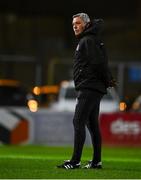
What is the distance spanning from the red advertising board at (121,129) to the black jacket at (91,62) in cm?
1093

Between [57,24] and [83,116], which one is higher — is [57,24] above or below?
above

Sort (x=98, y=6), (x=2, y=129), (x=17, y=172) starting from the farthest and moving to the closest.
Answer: (x=98, y=6) → (x=2, y=129) → (x=17, y=172)

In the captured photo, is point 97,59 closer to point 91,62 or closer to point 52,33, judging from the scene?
point 91,62

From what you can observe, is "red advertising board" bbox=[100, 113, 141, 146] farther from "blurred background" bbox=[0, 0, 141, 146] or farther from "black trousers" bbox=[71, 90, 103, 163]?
"blurred background" bbox=[0, 0, 141, 146]

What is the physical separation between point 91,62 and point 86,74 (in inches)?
6.7

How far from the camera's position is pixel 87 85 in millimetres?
10477

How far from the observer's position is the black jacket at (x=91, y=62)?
34.1 feet

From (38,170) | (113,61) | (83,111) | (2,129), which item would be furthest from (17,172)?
(113,61)

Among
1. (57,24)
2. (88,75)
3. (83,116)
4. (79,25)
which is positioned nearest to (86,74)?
(88,75)

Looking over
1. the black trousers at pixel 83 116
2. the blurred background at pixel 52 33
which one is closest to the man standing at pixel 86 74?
the black trousers at pixel 83 116

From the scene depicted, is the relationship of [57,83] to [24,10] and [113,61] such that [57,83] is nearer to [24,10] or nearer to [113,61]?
[113,61]

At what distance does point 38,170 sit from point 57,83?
22.7 metres

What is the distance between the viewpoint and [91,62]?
10391 millimetres

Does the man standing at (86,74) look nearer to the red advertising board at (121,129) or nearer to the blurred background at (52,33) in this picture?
the red advertising board at (121,129)
